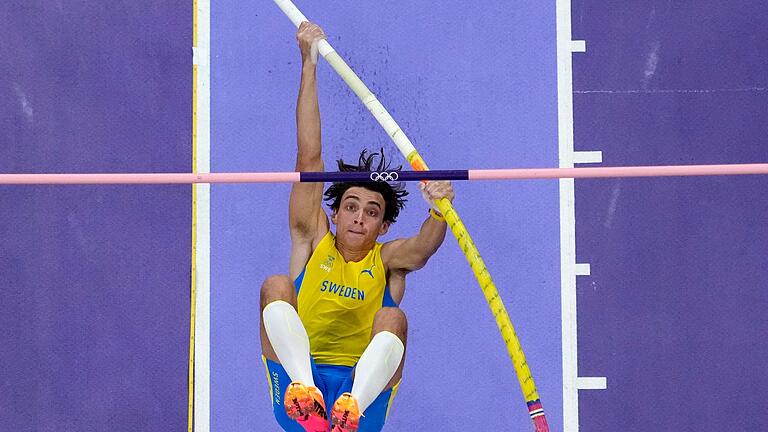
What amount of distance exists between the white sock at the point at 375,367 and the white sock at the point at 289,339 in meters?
0.28

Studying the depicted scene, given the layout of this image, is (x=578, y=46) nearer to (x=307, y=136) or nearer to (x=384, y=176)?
(x=307, y=136)

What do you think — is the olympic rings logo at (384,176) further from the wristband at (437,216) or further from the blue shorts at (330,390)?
the blue shorts at (330,390)

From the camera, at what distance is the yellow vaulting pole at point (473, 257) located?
20.9 feet

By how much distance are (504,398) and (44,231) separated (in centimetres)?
330

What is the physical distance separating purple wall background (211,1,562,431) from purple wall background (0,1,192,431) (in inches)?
11.7

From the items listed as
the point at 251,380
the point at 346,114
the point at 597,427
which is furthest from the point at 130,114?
the point at 597,427

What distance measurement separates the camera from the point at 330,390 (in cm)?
659

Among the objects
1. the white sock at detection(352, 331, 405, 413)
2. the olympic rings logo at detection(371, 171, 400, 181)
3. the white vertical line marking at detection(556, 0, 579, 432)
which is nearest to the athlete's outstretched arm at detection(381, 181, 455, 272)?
the olympic rings logo at detection(371, 171, 400, 181)

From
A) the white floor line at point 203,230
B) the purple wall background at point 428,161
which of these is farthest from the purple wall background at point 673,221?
the white floor line at point 203,230

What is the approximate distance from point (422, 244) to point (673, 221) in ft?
6.61

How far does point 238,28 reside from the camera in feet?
25.4

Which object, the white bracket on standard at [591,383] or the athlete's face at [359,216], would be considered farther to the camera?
the white bracket on standard at [591,383]

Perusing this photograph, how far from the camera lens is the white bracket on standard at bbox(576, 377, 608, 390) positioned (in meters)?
7.49

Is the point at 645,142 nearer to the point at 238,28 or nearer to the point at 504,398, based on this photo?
the point at 504,398
